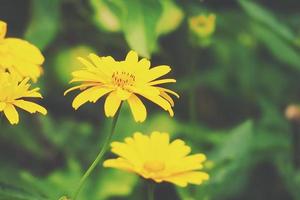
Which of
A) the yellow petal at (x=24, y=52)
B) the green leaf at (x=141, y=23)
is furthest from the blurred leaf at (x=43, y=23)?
the yellow petal at (x=24, y=52)

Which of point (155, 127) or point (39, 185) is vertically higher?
point (155, 127)

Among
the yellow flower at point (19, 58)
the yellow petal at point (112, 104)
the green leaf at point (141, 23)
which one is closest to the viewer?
the yellow petal at point (112, 104)

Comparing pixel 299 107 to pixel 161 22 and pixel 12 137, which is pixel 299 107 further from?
pixel 12 137

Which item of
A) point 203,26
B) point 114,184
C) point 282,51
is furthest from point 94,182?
point 282,51

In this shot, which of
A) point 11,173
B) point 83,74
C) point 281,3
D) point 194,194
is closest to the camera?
point 83,74

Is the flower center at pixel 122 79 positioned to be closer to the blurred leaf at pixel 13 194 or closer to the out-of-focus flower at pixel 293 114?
the blurred leaf at pixel 13 194

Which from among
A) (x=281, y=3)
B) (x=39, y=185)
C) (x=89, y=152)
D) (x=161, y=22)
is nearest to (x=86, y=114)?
(x=89, y=152)
